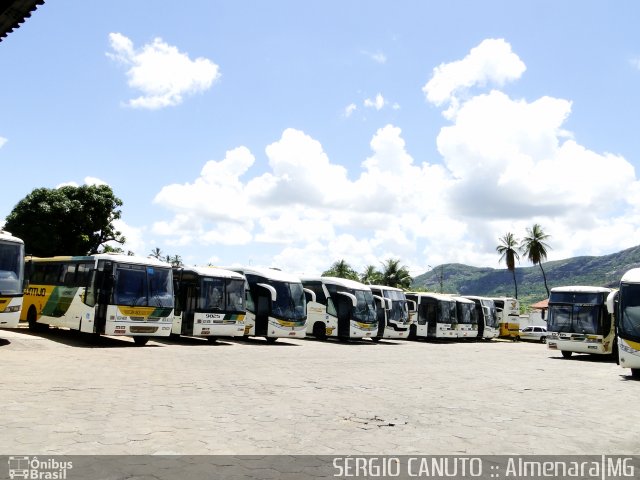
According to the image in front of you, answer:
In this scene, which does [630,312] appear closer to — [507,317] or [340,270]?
[507,317]

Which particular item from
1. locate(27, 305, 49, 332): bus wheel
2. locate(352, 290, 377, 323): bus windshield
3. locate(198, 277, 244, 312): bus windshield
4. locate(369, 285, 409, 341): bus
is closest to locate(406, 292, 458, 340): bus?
locate(369, 285, 409, 341): bus

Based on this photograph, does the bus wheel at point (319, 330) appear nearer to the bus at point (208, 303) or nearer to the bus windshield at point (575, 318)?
the bus at point (208, 303)

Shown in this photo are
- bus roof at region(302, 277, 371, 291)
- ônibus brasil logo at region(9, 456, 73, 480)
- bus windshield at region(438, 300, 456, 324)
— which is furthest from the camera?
bus windshield at region(438, 300, 456, 324)

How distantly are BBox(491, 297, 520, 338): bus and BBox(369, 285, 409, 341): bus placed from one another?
18.4 metres

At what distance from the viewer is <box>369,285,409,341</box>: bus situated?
107ft

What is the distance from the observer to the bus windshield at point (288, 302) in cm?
2536

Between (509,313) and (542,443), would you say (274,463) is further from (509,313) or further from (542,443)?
(509,313)

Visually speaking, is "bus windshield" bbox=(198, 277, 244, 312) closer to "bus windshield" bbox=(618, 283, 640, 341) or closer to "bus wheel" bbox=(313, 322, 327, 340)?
"bus wheel" bbox=(313, 322, 327, 340)

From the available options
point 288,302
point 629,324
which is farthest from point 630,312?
point 288,302

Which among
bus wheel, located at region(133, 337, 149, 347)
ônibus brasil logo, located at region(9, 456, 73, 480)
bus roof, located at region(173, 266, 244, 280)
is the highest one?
bus roof, located at region(173, 266, 244, 280)

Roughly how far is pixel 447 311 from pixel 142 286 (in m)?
24.4

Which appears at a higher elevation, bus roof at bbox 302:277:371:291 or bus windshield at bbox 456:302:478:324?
bus roof at bbox 302:277:371:291

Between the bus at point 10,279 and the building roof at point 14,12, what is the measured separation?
9.14 m

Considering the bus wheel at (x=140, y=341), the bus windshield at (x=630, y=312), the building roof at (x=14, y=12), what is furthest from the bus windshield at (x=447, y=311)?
the building roof at (x=14, y=12)
